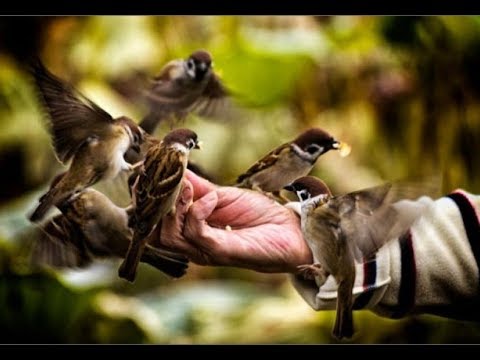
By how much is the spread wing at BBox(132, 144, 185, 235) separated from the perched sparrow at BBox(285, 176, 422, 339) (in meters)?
0.20

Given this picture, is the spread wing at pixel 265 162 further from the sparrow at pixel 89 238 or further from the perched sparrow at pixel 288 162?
the sparrow at pixel 89 238

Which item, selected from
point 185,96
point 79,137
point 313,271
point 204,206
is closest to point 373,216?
point 313,271

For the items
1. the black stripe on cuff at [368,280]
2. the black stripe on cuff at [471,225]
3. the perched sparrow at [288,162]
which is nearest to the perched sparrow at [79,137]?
the perched sparrow at [288,162]

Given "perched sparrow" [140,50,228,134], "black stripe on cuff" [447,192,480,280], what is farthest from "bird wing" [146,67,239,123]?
"black stripe on cuff" [447,192,480,280]

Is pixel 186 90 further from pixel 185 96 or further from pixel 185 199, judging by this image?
pixel 185 199

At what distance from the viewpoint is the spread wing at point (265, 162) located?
8.07 ft

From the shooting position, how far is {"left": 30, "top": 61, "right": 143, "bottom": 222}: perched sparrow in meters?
2.42

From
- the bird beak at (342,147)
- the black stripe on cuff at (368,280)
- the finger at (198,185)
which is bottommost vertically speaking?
the black stripe on cuff at (368,280)

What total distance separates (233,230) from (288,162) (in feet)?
0.50

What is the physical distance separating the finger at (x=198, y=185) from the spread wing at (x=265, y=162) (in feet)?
0.18

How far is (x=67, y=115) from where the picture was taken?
246cm

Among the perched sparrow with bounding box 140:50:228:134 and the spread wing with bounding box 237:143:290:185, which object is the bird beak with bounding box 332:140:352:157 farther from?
the perched sparrow with bounding box 140:50:228:134

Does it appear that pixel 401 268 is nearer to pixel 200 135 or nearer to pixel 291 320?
pixel 291 320

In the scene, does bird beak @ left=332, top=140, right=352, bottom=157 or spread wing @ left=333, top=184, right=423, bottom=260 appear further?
bird beak @ left=332, top=140, right=352, bottom=157
